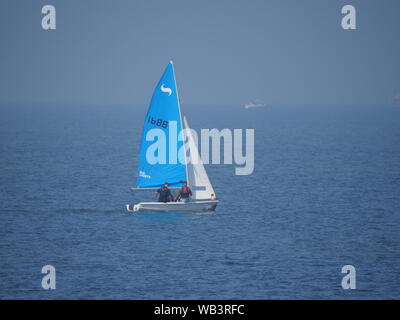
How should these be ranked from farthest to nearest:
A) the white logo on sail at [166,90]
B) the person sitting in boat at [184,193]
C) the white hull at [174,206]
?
1. the white logo on sail at [166,90]
2. the person sitting in boat at [184,193]
3. the white hull at [174,206]

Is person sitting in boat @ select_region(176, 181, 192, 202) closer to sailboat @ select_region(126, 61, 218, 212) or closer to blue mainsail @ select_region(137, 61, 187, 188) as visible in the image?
sailboat @ select_region(126, 61, 218, 212)

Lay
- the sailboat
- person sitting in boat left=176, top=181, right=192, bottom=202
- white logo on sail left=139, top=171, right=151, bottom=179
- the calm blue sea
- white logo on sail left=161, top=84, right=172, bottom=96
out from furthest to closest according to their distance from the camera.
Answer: white logo on sail left=139, top=171, right=151, bottom=179
white logo on sail left=161, top=84, right=172, bottom=96
the sailboat
person sitting in boat left=176, top=181, right=192, bottom=202
the calm blue sea

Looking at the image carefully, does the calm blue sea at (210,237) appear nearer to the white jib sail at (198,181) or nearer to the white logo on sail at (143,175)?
the white jib sail at (198,181)

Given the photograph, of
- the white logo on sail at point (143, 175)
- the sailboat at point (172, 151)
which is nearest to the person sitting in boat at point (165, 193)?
the sailboat at point (172, 151)

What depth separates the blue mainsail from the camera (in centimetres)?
6106

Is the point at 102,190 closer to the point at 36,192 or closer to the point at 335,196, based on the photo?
the point at 36,192

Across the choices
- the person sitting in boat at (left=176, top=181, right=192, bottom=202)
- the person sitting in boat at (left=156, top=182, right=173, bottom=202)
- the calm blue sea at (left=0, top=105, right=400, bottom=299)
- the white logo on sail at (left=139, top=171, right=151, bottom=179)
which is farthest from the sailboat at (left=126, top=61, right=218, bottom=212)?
the calm blue sea at (left=0, top=105, right=400, bottom=299)

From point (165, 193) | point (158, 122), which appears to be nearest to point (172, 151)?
point (158, 122)

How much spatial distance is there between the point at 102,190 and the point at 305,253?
31171mm

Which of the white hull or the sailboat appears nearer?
the white hull

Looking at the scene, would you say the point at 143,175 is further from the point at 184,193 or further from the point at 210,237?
the point at 210,237

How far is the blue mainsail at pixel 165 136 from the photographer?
61.1 meters

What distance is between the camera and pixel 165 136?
201ft

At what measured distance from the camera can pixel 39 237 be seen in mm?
55125
